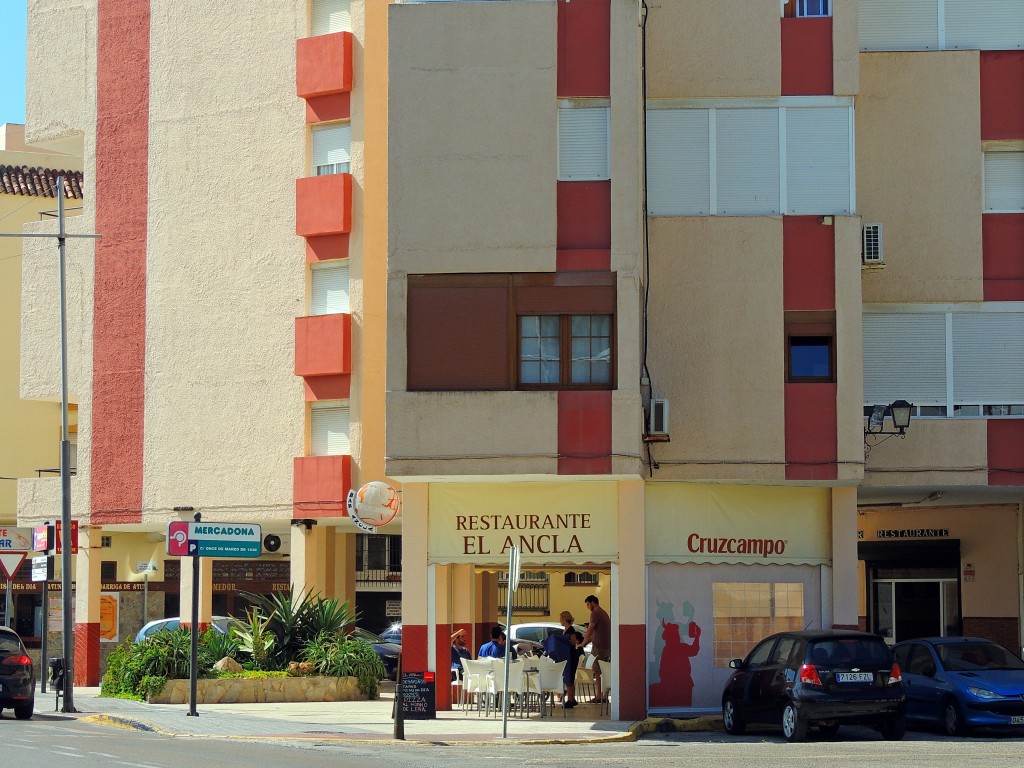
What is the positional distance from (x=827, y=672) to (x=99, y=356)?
70.6 ft

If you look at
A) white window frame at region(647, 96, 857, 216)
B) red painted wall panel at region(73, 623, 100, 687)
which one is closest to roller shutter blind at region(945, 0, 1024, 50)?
white window frame at region(647, 96, 857, 216)

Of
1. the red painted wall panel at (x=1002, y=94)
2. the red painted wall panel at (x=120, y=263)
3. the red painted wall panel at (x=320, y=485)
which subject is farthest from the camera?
the red painted wall panel at (x=120, y=263)

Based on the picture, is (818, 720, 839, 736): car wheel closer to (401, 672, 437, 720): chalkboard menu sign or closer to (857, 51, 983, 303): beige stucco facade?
(401, 672, 437, 720): chalkboard menu sign

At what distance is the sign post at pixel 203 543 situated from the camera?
85.1ft

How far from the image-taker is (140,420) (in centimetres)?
3669

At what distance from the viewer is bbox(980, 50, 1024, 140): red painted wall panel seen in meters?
28.6

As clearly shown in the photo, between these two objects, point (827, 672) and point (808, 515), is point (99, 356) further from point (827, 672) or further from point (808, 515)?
point (827, 672)

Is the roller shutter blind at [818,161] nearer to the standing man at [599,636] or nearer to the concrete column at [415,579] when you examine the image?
the standing man at [599,636]

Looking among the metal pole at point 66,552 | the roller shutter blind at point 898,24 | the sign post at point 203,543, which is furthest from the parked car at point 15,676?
the roller shutter blind at point 898,24

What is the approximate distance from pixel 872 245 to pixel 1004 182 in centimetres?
325

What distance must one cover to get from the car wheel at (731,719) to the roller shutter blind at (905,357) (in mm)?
6847

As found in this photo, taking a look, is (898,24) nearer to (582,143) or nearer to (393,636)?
(582,143)

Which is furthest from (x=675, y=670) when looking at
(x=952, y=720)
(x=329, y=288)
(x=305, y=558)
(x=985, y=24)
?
(x=985, y=24)

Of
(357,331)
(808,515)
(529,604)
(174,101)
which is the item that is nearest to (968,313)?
(808,515)
